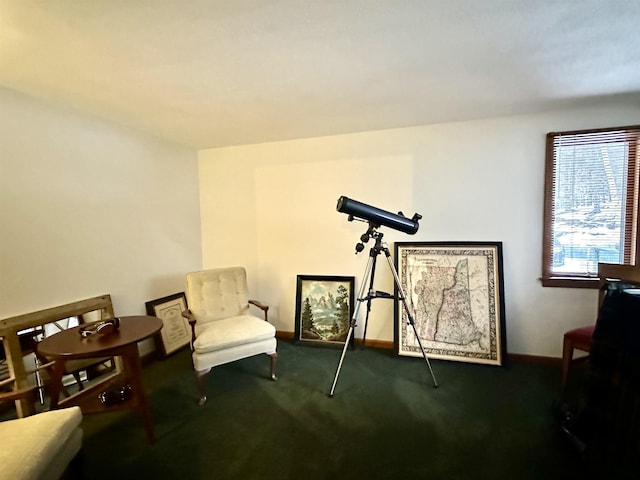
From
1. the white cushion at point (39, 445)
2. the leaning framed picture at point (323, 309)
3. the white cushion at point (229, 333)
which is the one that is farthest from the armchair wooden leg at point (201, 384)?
the leaning framed picture at point (323, 309)

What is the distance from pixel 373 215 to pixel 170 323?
7.65ft

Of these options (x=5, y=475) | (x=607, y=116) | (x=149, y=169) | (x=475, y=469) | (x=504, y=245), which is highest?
(x=607, y=116)

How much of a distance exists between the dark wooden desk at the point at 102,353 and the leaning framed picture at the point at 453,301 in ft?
6.60

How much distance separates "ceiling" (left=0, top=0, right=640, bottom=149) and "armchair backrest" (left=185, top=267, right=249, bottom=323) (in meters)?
1.41

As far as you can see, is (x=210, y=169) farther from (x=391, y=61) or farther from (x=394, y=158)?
(x=391, y=61)

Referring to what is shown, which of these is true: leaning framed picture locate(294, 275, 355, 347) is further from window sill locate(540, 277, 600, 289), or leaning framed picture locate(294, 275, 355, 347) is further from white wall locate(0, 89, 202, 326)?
window sill locate(540, 277, 600, 289)

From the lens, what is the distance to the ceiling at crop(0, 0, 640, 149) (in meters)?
1.35

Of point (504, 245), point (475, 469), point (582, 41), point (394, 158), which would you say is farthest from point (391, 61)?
point (475, 469)

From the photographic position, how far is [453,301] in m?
2.93

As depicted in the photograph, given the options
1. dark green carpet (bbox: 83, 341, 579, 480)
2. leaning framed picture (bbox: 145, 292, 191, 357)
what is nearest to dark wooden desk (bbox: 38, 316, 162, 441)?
dark green carpet (bbox: 83, 341, 579, 480)

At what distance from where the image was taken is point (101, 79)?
6.43ft

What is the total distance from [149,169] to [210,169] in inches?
29.0

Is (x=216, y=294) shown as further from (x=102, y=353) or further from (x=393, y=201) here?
(x=393, y=201)

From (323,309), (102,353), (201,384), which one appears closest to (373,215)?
(323,309)
